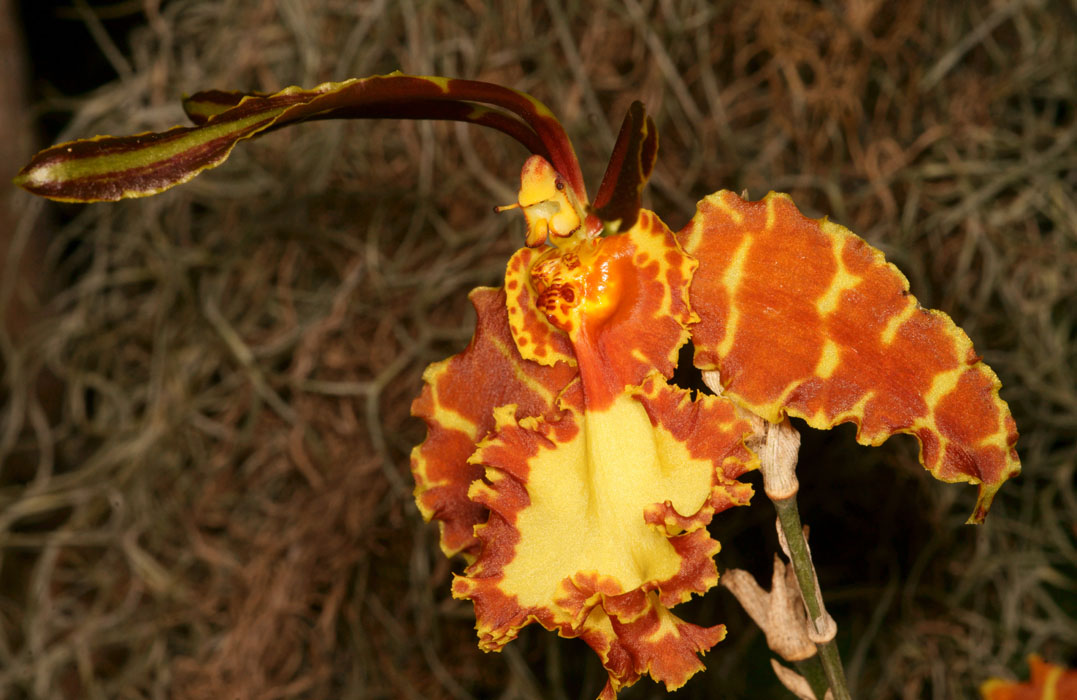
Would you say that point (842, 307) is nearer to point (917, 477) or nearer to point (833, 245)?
point (833, 245)

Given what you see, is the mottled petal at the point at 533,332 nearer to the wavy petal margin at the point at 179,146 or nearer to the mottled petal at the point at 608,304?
the mottled petal at the point at 608,304

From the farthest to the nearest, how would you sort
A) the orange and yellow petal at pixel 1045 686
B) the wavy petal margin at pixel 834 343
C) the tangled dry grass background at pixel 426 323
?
the tangled dry grass background at pixel 426 323
the orange and yellow petal at pixel 1045 686
the wavy petal margin at pixel 834 343

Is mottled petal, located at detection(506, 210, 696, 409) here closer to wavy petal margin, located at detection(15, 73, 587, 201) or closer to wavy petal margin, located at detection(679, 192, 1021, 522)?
wavy petal margin, located at detection(679, 192, 1021, 522)

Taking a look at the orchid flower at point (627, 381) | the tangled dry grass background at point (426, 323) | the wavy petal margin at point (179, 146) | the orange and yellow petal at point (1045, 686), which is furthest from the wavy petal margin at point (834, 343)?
the tangled dry grass background at point (426, 323)

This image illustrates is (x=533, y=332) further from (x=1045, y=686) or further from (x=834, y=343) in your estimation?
(x=1045, y=686)

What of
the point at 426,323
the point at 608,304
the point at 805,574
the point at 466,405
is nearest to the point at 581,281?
the point at 608,304

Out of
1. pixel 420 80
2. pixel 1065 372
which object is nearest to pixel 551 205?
pixel 420 80

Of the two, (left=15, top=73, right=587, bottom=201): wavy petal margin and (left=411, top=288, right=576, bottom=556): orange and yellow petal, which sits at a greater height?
(left=15, top=73, right=587, bottom=201): wavy petal margin

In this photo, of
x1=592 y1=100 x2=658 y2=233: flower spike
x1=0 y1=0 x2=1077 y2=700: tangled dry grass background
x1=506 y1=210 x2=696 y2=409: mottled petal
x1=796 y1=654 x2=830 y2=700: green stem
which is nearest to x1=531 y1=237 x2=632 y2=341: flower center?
x1=506 y1=210 x2=696 y2=409: mottled petal
